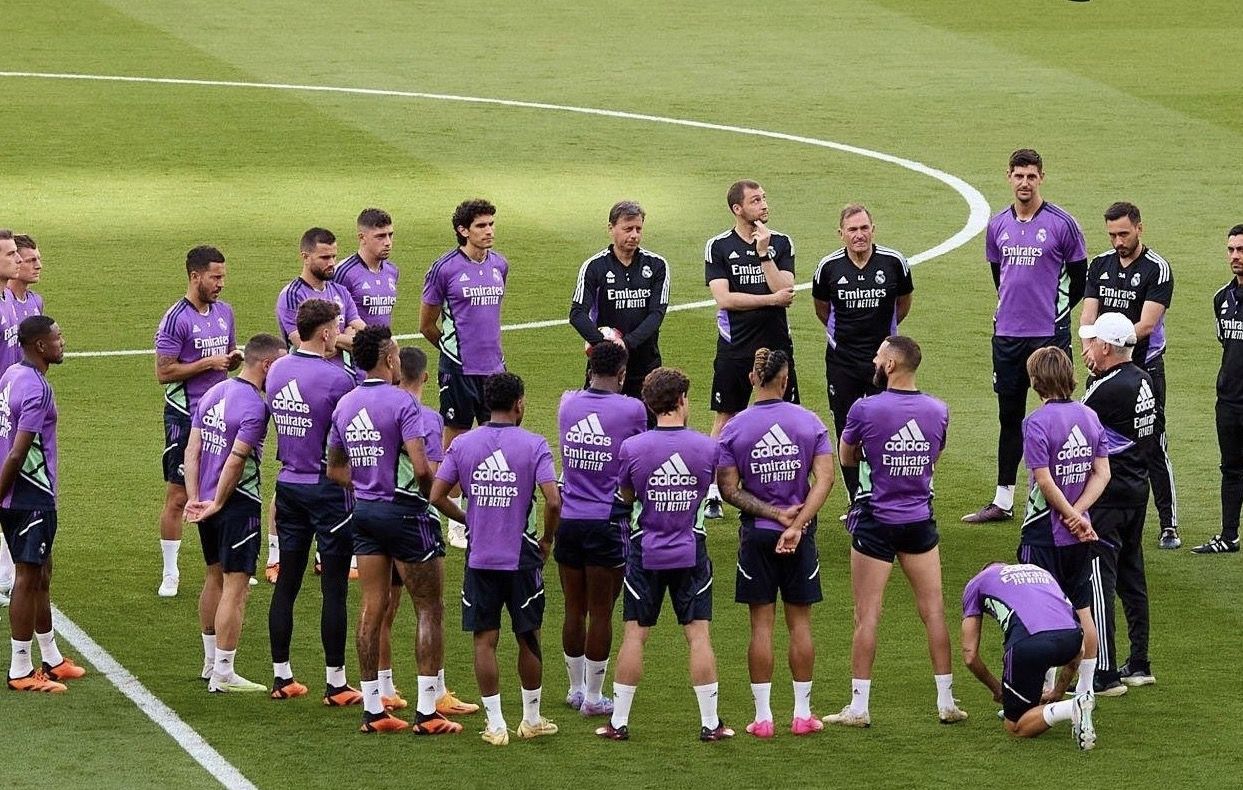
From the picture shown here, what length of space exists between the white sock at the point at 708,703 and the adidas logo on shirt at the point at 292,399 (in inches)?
106

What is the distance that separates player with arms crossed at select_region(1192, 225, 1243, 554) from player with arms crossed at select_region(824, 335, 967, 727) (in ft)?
12.2

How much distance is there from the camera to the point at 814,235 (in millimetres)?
24094

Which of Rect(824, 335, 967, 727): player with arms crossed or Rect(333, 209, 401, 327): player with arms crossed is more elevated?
Rect(333, 209, 401, 327): player with arms crossed

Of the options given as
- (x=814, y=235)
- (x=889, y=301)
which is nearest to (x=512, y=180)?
(x=814, y=235)

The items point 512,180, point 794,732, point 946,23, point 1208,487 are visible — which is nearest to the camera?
point 794,732

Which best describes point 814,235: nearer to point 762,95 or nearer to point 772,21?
point 762,95

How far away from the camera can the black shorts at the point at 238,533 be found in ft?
39.0

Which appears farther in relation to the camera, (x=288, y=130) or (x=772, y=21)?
(x=772, y=21)

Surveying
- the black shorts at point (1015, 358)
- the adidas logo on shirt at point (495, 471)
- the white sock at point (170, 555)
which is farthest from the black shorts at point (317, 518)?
the black shorts at point (1015, 358)

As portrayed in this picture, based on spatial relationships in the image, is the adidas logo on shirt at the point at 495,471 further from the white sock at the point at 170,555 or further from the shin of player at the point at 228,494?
the white sock at the point at 170,555

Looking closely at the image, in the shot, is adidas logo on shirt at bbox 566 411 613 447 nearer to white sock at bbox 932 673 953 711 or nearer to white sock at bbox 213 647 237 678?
white sock at bbox 932 673 953 711

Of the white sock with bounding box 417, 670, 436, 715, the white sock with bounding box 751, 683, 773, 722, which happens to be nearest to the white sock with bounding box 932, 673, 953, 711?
the white sock with bounding box 751, 683, 773, 722

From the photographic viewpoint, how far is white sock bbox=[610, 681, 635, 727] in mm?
11000

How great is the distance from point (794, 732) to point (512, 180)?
54.3ft
